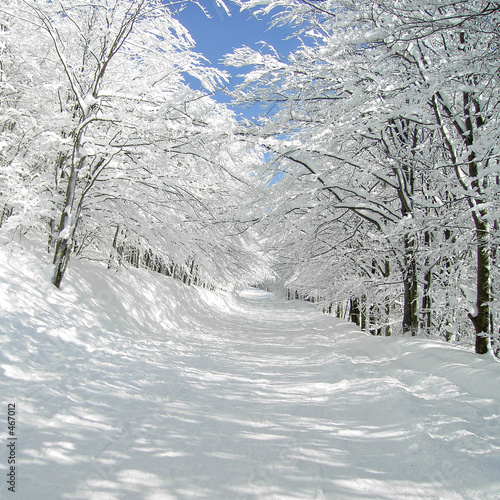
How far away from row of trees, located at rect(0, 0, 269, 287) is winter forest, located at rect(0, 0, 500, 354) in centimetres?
5

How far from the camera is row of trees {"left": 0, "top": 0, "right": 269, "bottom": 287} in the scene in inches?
246

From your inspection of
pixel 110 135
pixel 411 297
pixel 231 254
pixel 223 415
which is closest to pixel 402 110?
pixel 223 415

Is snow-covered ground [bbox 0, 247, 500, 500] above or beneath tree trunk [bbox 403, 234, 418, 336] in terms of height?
beneath

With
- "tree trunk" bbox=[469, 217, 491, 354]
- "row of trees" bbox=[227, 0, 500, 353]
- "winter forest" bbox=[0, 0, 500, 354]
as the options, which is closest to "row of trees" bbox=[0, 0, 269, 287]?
"winter forest" bbox=[0, 0, 500, 354]

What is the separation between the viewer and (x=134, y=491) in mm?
2318

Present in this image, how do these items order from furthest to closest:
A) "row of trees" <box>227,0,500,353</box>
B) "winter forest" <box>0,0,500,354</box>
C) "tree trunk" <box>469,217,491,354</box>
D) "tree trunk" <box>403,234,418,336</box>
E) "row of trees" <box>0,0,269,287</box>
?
"tree trunk" <box>403,234,418,336</box>, "row of trees" <box>0,0,269,287</box>, "tree trunk" <box>469,217,491,354</box>, "winter forest" <box>0,0,500,354</box>, "row of trees" <box>227,0,500,353</box>

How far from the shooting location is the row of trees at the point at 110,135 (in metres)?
6.25

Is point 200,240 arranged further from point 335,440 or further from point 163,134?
point 335,440

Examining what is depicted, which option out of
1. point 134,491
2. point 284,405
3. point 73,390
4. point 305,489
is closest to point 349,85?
point 284,405

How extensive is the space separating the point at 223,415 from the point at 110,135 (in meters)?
6.42

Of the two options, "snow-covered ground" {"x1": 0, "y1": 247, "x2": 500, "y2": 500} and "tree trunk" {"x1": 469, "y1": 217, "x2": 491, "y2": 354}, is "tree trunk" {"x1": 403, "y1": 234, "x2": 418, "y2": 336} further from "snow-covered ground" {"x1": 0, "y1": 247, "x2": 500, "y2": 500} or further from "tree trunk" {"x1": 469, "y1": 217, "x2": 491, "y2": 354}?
"tree trunk" {"x1": 469, "y1": 217, "x2": 491, "y2": 354}

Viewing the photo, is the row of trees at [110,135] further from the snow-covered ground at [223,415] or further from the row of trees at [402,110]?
the snow-covered ground at [223,415]

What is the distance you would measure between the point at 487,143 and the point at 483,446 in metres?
3.73

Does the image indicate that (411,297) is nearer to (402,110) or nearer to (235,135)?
(402,110)
